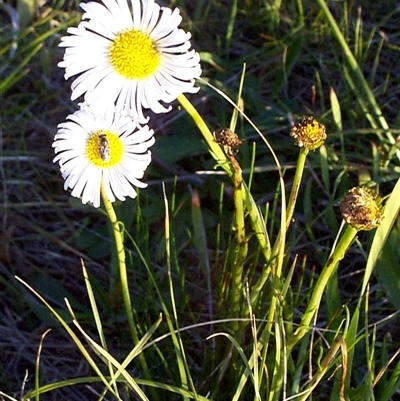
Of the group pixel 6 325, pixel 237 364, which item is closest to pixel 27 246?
pixel 6 325

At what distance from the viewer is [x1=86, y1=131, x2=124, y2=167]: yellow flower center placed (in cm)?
62

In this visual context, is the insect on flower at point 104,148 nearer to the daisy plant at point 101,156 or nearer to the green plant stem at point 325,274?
the daisy plant at point 101,156

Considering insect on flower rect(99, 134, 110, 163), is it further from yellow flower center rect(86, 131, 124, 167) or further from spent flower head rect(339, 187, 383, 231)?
spent flower head rect(339, 187, 383, 231)

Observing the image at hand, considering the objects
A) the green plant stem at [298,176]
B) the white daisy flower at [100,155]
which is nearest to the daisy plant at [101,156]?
the white daisy flower at [100,155]

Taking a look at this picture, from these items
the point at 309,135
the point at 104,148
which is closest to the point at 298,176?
the point at 309,135

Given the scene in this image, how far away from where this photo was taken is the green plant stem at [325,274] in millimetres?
543

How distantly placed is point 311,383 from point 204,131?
0.80 ft

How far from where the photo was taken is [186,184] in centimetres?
104

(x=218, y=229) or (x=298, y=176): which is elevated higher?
(x=298, y=176)

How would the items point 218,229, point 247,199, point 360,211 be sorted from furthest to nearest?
1. point 218,229
2. point 247,199
3. point 360,211

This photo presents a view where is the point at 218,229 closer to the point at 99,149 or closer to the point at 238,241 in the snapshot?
the point at 238,241

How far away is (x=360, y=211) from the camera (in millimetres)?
519

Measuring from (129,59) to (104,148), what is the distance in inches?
3.2

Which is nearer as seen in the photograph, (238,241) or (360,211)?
(360,211)
